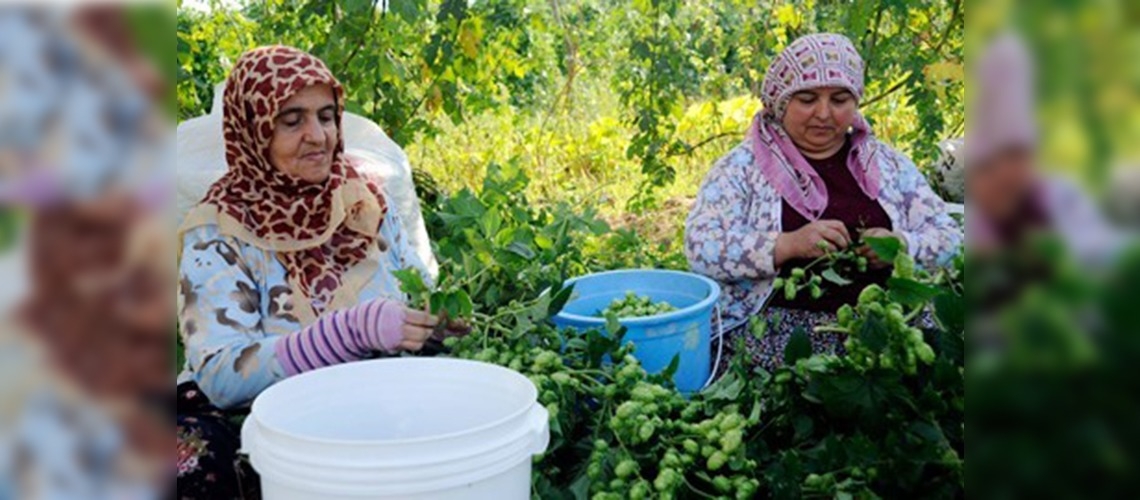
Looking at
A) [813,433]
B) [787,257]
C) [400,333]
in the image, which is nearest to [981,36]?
[813,433]

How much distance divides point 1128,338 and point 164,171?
250mm

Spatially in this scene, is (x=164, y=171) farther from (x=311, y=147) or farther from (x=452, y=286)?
(x=311, y=147)

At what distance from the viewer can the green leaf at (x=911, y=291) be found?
1159mm

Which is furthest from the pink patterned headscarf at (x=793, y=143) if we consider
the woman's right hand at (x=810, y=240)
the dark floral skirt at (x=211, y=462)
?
the dark floral skirt at (x=211, y=462)

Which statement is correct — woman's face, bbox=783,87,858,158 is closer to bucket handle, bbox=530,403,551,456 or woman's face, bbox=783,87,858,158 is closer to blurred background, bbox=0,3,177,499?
bucket handle, bbox=530,403,551,456

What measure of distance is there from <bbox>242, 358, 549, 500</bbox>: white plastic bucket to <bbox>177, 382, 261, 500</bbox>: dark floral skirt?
0.45 m

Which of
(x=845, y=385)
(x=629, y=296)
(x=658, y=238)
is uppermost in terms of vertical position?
(x=845, y=385)

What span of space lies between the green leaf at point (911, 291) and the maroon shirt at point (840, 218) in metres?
1.19

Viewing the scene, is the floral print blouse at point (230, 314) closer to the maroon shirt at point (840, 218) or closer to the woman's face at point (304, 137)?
the woman's face at point (304, 137)

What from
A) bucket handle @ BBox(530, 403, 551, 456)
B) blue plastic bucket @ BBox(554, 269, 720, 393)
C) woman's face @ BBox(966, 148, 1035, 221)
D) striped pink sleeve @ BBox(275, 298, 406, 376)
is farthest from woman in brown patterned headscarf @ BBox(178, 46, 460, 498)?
woman's face @ BBox(966, 148, 1035, 221)

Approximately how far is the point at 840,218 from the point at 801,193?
11 cm

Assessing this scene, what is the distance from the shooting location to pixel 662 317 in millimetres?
1918

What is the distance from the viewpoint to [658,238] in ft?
16.9

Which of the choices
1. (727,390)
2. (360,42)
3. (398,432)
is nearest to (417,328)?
(398,432)
